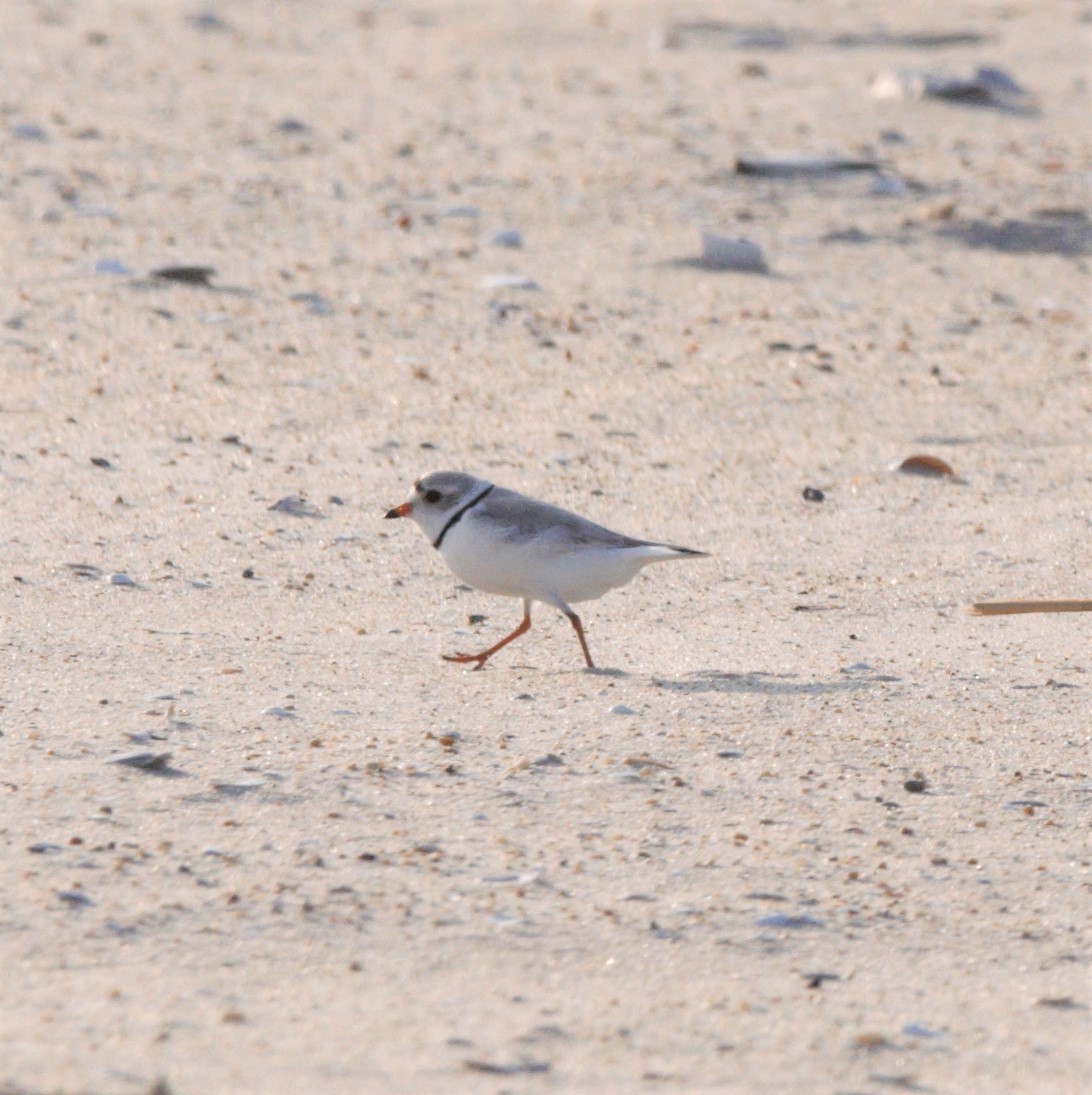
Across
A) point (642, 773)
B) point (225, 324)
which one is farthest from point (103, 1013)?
point (225, 324)

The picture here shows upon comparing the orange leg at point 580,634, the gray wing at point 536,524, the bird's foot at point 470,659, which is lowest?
the bird's foot at point 470,659

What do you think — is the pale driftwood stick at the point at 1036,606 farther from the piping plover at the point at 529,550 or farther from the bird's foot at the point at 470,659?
the bird's foot at the point at 470,659

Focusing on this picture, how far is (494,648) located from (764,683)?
0.76m

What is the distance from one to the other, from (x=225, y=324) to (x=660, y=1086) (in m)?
5.58

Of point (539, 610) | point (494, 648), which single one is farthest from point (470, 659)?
point (539, 610)

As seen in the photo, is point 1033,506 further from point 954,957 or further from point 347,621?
point 954,957

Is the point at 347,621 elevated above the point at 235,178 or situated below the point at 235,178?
below

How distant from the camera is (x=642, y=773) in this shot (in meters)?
4.42

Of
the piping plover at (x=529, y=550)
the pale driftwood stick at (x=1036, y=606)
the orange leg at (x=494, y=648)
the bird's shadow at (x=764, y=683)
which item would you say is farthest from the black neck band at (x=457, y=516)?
the pale driftwood stick at (x=1036, y=606)

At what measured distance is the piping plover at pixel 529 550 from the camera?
202 inches

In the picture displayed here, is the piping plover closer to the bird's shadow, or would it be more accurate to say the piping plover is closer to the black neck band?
the black neck band

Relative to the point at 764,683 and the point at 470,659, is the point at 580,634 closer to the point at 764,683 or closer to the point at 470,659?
the point at 470,659

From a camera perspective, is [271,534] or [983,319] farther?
[983,319]

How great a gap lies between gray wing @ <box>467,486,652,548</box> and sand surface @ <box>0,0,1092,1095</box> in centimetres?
38
